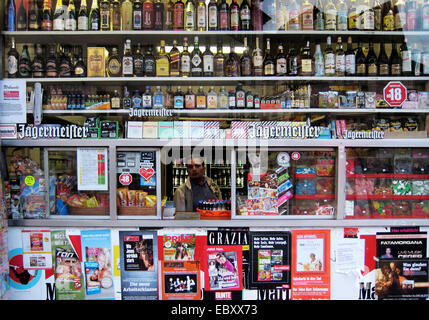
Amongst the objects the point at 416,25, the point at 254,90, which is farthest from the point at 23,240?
the point at 416,25

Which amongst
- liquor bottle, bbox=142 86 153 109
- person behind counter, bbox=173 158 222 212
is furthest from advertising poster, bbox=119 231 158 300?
liquor bottle, bbox=142 86 153 109

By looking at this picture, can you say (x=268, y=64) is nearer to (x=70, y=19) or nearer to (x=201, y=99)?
(x=201, y=99)

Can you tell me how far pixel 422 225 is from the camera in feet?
10.5

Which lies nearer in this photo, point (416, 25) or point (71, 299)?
point (71, 299)

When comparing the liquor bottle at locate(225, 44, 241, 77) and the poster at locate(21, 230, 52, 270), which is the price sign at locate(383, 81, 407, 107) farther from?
the poster at locate(21, 230, 52, 270)

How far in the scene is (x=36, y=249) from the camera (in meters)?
3.19

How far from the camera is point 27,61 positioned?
3.43 meters

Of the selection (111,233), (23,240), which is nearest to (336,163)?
(111,233)

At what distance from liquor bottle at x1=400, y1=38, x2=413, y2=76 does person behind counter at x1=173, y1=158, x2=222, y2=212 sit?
2017mm

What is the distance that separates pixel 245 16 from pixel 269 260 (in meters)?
2.17

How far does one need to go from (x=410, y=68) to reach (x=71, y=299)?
3.59 m

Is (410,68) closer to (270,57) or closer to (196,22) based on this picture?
(270,57)
